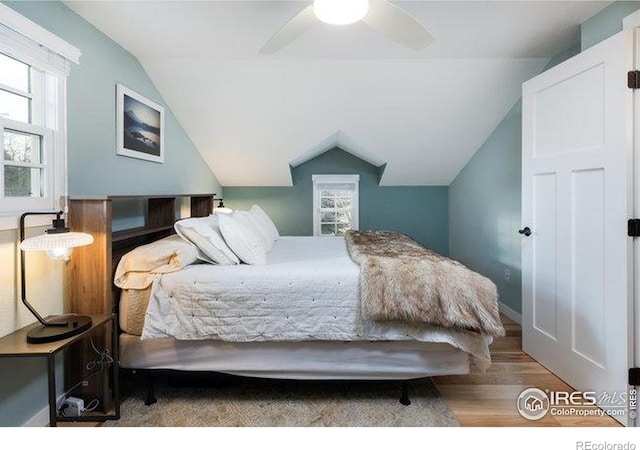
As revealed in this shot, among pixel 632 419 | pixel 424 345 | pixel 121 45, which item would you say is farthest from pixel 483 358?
pixel 121 45

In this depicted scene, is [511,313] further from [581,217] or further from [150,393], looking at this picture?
[150,393]

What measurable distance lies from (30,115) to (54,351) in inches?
46.6

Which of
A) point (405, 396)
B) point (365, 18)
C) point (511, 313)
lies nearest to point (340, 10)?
point (365, 18)

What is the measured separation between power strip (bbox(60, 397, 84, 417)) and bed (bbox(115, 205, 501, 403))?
0.26 meters

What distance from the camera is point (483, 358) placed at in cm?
180

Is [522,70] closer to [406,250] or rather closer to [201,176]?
[406,250]

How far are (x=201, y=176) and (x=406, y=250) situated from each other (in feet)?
8.87

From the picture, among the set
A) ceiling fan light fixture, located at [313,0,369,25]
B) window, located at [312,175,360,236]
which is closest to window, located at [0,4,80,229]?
ceiling fan light fixture, located at [313,0,369,25]

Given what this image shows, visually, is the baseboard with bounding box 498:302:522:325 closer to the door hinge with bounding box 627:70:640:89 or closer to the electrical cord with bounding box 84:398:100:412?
the door hinge with bounding box 627:70:640:89

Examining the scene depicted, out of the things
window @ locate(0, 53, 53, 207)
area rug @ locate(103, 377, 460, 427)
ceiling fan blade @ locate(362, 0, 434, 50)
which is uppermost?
ceiling fan blade @ locate(362, 0, 434, 50)

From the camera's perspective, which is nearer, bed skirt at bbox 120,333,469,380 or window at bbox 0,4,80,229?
window at bbox 0,4,80,229

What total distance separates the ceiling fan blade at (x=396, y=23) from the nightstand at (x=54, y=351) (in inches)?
77.6

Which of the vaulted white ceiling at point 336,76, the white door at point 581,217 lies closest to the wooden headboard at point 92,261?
the vaulted white ceiling at point 336,76

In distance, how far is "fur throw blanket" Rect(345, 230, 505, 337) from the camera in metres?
1.71
